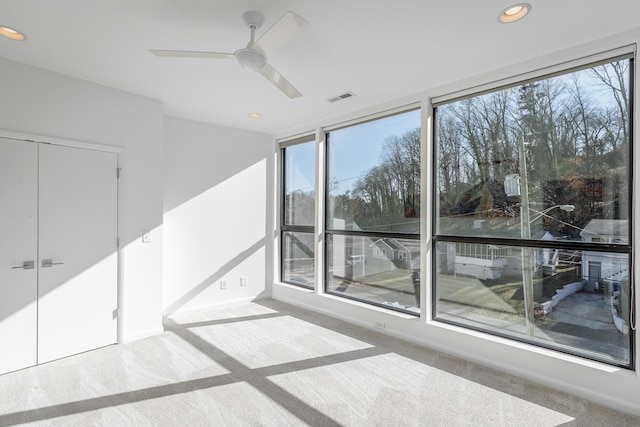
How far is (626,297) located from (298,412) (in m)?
2.48

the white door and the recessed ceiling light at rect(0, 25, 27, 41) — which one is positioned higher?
the recessed ceiling light at rect(0, 25, 27, 41)

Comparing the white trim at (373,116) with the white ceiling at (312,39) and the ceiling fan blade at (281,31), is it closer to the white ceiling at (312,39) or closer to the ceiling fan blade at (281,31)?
the white ceiling at (312,39)

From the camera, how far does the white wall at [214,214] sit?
424 cm

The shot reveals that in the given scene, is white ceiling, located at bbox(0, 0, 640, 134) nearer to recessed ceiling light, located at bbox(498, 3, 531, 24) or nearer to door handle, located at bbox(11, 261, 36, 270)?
recessed ceiling light, located at bbox(498, 3, 531, 24)

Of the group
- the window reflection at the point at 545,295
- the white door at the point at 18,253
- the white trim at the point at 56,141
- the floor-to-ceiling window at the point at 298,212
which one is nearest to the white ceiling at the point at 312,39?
the white trim at the point at 56,141

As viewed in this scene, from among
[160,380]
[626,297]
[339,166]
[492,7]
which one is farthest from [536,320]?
[160,380]

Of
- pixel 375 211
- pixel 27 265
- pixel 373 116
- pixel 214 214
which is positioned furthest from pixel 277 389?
pixel 373 116

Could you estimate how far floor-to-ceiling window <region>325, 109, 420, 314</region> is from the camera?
366 cm

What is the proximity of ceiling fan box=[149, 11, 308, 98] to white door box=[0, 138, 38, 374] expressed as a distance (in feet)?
5.87

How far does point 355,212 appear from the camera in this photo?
4.26m

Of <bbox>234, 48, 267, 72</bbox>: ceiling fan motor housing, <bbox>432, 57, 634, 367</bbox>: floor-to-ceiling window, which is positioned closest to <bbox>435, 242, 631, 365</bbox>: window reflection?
<bbox>432, 57, 634, 367</bbox>: floor-to-ceiling window

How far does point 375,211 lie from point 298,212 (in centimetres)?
141

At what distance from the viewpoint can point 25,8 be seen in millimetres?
2057

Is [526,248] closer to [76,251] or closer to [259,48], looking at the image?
[259,48]
